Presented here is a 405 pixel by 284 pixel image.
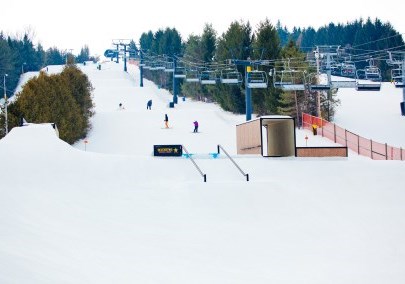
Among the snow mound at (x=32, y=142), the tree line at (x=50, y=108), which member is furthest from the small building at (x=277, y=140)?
the tree line at (x=50, y=108)

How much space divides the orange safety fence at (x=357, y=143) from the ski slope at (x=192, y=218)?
7.25 metres

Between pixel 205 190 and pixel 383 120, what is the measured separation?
112ft

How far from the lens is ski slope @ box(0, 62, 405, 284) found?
13328 millimetres

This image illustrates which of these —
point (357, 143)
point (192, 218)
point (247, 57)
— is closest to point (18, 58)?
point (247, 57)

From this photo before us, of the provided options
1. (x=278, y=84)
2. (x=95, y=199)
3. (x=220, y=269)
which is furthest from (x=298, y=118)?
(x=220, y=269)

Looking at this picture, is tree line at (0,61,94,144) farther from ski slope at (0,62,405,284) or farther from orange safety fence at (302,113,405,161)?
orange safety fence at (302,113,405,161)

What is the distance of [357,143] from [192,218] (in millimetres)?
21035

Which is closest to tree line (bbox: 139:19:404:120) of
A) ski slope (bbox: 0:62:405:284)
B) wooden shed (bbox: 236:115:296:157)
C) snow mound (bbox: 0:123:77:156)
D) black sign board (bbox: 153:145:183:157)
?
wooden shed (bbox: 236:115:296:157)

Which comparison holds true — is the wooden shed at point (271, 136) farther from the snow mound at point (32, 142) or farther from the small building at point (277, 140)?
the snow mound at point (32, 142)

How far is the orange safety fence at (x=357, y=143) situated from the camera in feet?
109

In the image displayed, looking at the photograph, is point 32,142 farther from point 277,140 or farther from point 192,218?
point 277,140

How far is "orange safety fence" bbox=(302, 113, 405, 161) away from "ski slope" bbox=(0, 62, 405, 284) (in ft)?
23.8

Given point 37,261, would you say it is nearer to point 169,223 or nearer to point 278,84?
point 169,223

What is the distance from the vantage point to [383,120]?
50.9 meters
